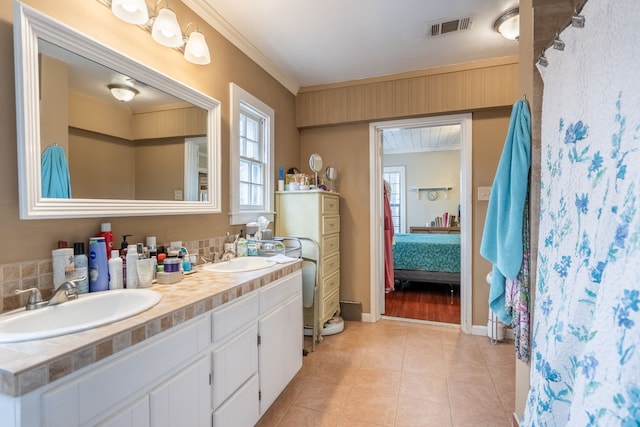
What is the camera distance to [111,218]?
4.60 feet

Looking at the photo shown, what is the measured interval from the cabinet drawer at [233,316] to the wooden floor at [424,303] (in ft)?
7.71

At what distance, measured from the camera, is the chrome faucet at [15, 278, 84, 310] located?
1.03 meters

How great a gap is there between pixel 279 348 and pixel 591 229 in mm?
1567

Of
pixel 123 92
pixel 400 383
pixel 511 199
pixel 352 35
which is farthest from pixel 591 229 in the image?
pixel 352 35

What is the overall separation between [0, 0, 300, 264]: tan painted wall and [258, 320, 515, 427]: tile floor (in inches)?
49.1

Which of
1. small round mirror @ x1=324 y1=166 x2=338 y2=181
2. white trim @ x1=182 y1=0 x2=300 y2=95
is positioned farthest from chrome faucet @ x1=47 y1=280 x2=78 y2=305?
small round mirror @ x1=324 y1=166 x2=338 y2=181

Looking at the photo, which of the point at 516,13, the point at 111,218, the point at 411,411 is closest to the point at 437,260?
the point at 411,411

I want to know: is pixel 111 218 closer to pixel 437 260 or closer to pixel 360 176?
pixel 360 176

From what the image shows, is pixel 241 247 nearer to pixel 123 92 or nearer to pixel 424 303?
pixel 123 92

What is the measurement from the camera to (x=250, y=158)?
8.31 ft

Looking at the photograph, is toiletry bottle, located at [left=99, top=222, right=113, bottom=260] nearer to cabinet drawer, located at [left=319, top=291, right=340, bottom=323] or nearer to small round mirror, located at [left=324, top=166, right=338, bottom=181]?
cabinet drawer, located at [left=319, top=291, right=340, bottom=323]

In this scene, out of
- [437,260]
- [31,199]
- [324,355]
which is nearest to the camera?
[31,199]

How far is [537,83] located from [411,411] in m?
1.87

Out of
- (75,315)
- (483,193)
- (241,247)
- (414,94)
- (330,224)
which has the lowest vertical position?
(75,315)
